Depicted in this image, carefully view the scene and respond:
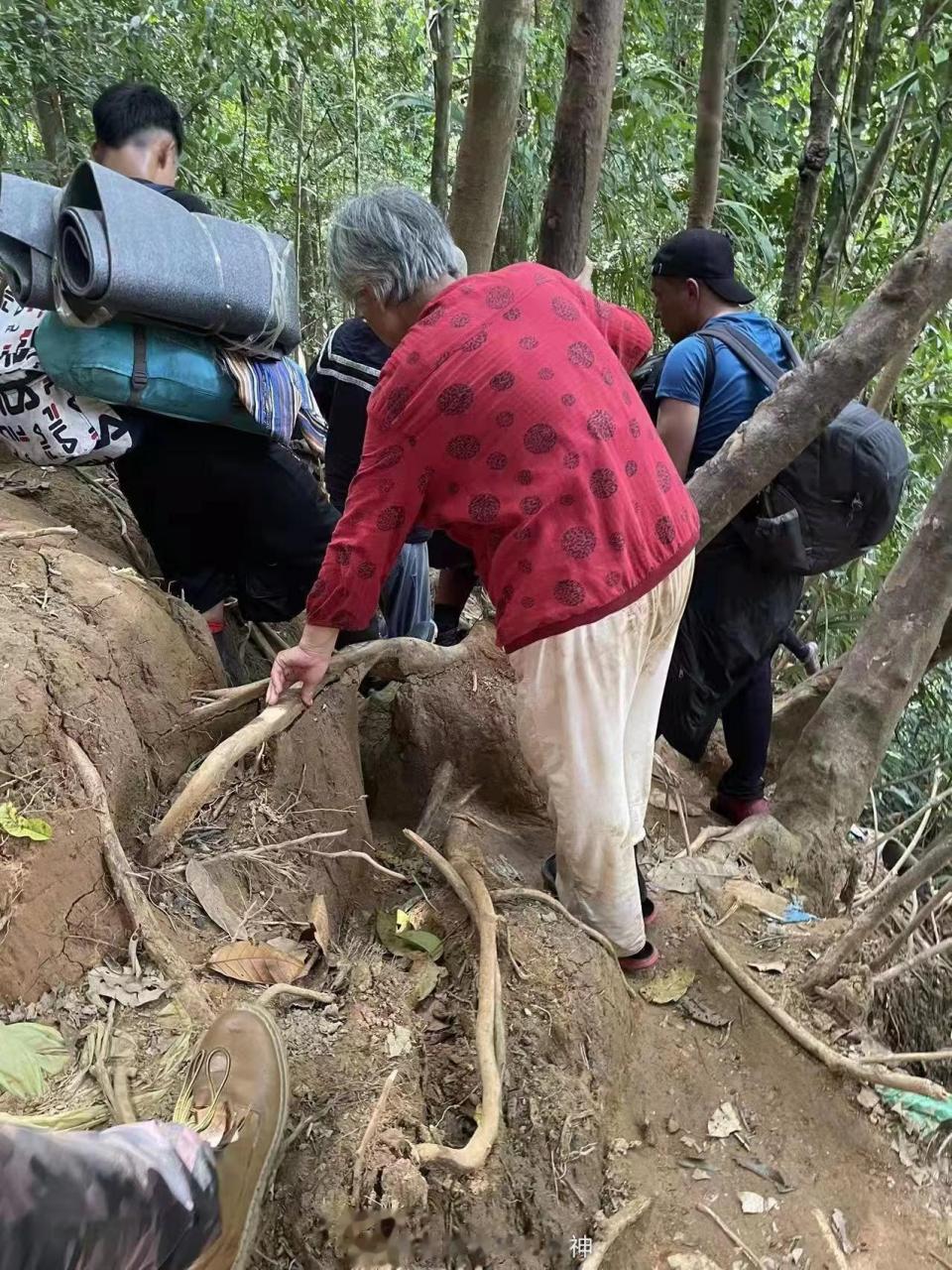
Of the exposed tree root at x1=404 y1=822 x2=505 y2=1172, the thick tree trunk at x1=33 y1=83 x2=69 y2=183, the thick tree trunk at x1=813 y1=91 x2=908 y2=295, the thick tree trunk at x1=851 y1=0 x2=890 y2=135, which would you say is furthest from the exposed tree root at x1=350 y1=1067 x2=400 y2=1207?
the thick tree trunk at x1=33 y1=83 x2=69 y2=183

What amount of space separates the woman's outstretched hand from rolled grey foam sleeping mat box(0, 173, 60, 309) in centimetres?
104

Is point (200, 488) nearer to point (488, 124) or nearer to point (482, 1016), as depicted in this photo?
point (488, 124)

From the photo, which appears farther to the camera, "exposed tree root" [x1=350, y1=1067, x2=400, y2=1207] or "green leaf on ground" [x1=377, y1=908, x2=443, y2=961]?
"green leaf on ground" [x1=377, y1=908, x2=443, y2=961]

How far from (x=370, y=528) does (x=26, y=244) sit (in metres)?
1.13

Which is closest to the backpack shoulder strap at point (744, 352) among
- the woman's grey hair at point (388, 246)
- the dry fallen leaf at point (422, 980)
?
the woman's grey hair at point (388, 246)

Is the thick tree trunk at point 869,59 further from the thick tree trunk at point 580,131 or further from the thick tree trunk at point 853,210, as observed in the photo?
the thick tree trunk at point 580,131

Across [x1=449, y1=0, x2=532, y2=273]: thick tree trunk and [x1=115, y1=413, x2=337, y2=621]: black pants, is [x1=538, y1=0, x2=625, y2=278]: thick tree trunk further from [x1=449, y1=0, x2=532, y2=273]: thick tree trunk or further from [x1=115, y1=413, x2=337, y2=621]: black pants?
[x1=115, y1=413, x2=337, y2=621]: black pants

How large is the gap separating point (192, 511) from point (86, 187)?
0.89 metres

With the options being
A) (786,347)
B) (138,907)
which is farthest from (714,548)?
(138,907)

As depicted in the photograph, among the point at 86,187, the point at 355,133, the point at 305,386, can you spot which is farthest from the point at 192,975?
the point at 355,133

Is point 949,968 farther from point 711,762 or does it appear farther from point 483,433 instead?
point 483,433

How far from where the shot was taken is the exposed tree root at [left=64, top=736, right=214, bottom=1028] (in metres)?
1.86

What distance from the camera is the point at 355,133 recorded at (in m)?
7.16

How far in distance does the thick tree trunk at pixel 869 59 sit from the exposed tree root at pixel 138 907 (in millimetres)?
5112
